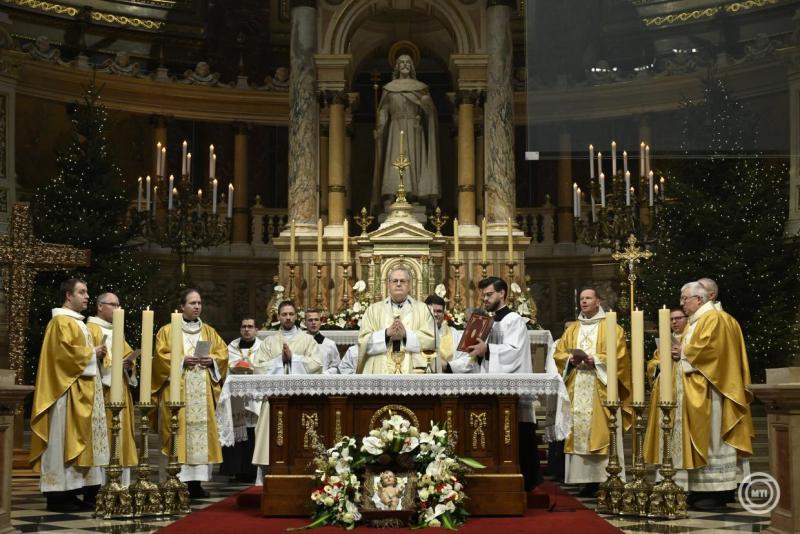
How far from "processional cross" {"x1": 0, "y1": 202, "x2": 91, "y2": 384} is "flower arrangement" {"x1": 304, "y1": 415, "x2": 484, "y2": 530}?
18.1 ft

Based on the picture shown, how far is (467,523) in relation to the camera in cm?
714

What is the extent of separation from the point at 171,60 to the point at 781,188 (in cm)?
977

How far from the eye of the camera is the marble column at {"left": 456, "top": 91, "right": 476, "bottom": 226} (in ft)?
47.4

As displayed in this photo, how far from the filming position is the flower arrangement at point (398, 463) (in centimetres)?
698

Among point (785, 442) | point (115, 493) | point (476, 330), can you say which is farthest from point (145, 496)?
point (785, 442)

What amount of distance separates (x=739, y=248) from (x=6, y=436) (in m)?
9.03

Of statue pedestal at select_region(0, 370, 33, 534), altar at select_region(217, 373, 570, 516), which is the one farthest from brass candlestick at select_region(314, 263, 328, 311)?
statue pedestal at select_region(0, 370, 33, 534)

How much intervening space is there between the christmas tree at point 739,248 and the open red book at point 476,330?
18.8 ft

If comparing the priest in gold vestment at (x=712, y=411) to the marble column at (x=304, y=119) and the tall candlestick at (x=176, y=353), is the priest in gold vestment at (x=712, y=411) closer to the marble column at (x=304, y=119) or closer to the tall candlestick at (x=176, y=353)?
the tall candlestick at (x=176, y=353)

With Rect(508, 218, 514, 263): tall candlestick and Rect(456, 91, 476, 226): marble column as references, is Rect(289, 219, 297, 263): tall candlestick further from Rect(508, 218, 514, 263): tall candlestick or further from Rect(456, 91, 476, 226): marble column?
Rect(508, 218, 514, 263): tall candlestick

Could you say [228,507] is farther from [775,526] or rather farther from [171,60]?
[171,60]

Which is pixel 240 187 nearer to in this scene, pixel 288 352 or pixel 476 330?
pixel 288 352

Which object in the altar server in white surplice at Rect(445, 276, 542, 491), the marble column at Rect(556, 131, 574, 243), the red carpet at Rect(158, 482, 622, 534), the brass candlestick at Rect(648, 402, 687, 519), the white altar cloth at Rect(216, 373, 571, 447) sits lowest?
the red carpet at Rect(158, 482, 622, 534)

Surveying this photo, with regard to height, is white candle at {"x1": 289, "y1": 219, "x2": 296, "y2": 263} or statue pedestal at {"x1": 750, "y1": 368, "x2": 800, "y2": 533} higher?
white candle at {"x1": 289, "y1": 219, "x2": 296, "y2": 263}
